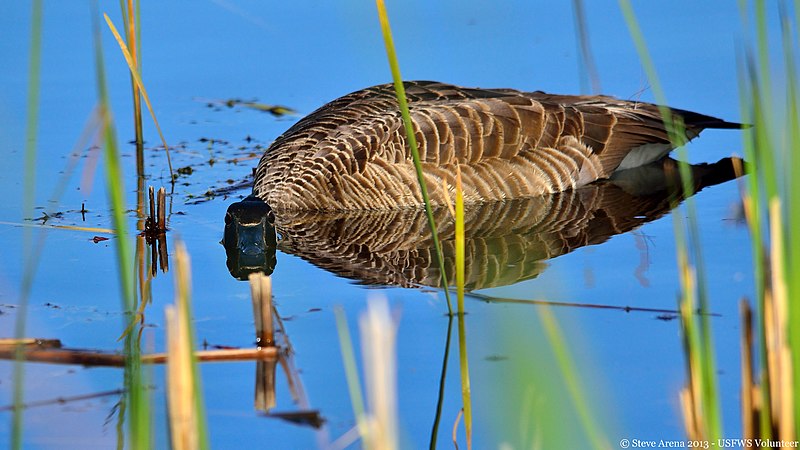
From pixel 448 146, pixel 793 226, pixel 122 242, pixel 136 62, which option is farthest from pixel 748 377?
pixel 136 62

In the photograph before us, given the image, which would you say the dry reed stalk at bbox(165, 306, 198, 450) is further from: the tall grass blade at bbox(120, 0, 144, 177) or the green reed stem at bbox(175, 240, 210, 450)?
the tall grass blade at bbox(120, 0, 144, 177)

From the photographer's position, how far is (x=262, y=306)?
7.03 m

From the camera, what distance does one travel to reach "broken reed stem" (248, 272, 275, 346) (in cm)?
689

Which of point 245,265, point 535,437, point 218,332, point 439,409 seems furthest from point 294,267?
point 535,437

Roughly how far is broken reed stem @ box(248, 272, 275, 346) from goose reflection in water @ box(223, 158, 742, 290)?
73.1 inches

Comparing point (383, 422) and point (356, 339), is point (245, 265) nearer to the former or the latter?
point (356, 339)

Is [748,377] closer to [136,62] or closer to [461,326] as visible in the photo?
[461,326]

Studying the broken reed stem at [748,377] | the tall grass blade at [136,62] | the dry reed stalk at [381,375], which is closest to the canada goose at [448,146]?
the tall grass blade at [136,62]

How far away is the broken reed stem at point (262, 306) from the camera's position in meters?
6.89

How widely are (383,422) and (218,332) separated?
14.6 feet

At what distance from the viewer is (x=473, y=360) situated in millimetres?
7180

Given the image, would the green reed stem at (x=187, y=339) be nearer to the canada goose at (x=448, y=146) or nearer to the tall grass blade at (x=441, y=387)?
the tall grass blade at (x=441, y=387)

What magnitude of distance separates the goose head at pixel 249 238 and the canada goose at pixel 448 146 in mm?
1448

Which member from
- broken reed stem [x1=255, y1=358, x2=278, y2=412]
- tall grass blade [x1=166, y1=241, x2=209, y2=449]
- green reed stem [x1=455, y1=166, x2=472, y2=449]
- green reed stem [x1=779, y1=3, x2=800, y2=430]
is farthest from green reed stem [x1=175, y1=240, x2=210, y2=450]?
broken reed stem [x1=255, y1=358, x2=278, y2=412]
